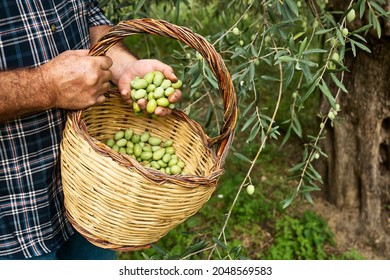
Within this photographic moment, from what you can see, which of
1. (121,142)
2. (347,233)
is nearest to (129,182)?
(121,142)

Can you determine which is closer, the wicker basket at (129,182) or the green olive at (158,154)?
the wicker basket at (129,182)

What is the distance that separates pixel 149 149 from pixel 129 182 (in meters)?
0.46

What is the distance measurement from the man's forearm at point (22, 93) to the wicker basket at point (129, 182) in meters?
0.11

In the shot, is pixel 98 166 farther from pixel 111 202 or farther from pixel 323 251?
pixel 323 251

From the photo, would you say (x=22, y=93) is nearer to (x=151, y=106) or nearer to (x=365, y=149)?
(x=151, y=106)

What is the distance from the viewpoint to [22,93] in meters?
1.61

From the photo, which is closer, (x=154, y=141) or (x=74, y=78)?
(x=74, y=78)

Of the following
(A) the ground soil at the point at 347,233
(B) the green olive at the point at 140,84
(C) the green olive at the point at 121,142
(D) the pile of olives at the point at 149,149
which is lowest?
(A) the ground soil at the point at 347,233

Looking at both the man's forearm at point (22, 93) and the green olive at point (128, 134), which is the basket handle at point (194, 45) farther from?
the green olive at point (128, 134)

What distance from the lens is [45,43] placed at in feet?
5.69

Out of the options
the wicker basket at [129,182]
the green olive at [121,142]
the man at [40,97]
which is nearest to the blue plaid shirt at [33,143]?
the man at [40,97]

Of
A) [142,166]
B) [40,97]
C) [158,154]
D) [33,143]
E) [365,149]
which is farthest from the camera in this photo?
[365,149]

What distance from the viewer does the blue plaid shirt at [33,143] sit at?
169cm
